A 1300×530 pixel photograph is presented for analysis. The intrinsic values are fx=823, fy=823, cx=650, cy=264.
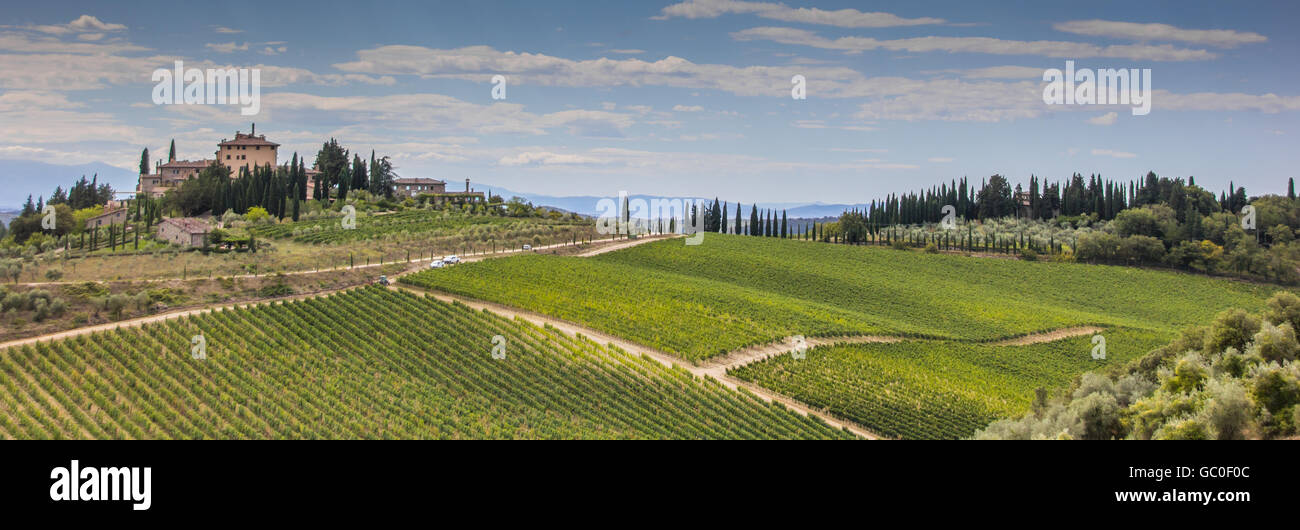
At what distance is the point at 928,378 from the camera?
47844 millimetres

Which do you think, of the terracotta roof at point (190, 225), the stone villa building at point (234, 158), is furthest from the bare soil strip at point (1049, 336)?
the stone villa building at point (234, 158)

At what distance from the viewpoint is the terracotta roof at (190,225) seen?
71744mm

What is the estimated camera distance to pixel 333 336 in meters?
43.0

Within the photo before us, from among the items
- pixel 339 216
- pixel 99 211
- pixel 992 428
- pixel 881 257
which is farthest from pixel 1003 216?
pixel 99 211

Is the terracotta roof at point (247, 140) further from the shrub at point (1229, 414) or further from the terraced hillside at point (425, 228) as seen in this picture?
the shrub at point (1229, 414)

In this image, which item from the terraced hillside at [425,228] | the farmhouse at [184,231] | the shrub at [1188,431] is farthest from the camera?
the terraced hillside at [425,228]

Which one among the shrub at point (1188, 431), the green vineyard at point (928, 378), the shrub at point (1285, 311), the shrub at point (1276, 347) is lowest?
the green vineyard at point (928, 378)

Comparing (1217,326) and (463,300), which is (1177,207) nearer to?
(1217,326)

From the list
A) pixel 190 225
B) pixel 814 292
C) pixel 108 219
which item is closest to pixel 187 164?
pixel 108 219

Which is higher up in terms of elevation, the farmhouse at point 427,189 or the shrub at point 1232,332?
the farmhouse at point 427,189

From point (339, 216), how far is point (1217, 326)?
83497mm

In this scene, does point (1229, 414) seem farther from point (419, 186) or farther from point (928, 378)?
point (419, 186)

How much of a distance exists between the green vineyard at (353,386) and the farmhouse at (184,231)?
30664mm

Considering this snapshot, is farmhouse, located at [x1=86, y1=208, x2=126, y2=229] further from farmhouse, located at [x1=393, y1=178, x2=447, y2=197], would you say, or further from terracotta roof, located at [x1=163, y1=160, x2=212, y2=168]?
farmhouse, located at [x1=393, y1=178, x2=447, y2=197]
